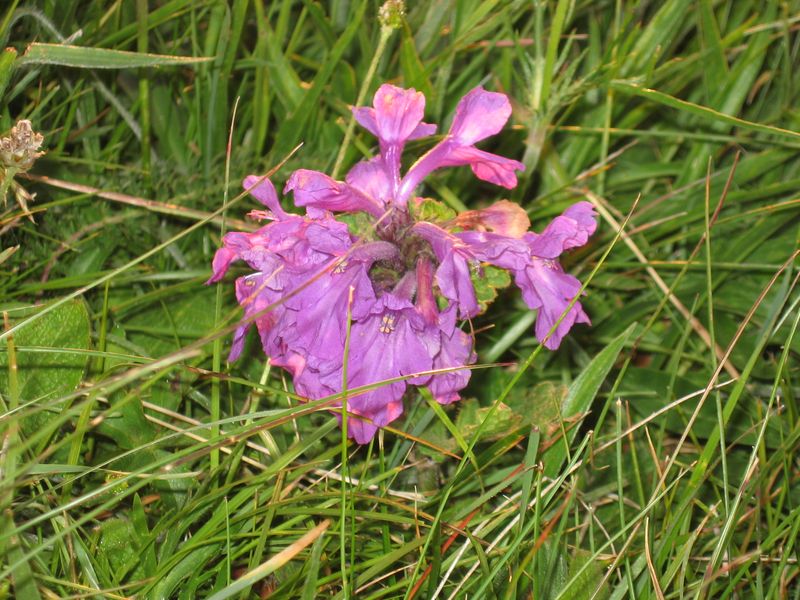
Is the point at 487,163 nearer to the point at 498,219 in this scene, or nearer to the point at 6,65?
the point at 498,219

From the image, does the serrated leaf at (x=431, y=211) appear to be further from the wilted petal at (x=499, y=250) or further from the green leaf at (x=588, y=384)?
the green leaf at (x=588, y=384)

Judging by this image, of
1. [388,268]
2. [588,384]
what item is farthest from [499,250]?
[588,384]

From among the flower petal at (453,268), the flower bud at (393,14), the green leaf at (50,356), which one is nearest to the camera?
the flower petal at (453,268)

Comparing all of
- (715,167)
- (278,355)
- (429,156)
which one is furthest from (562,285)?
(715,167)

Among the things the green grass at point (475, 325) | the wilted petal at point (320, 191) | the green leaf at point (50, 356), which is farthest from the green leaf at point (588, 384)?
the green leaf at point (50, 356)

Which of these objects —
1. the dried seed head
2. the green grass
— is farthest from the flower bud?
the dried seed head

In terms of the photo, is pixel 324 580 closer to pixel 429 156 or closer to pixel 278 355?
pixel 278 355

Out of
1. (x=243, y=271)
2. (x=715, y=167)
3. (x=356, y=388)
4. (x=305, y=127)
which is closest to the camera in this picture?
(x=356, y=388)
